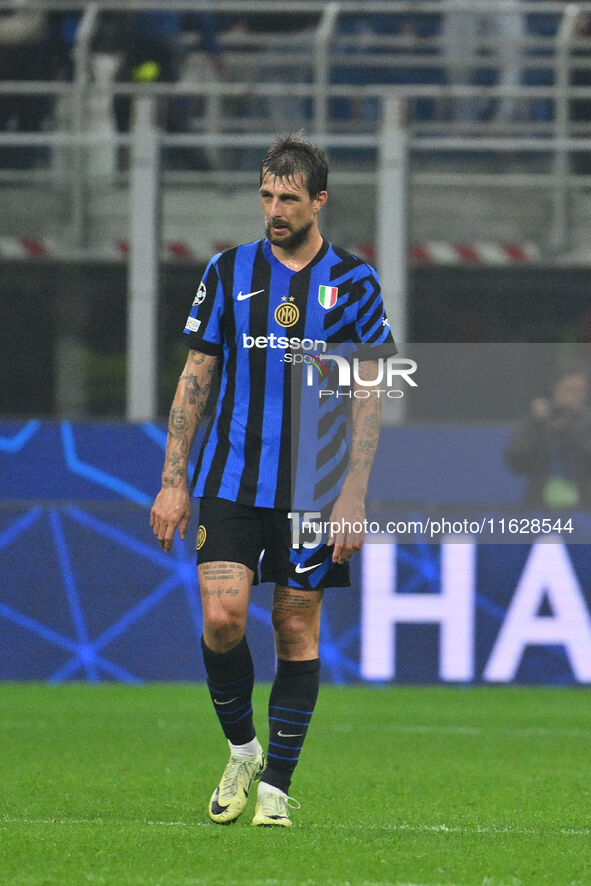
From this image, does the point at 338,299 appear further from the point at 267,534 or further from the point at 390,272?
the point at 390,272

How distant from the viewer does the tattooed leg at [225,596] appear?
3.86 meters

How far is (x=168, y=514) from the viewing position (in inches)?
153

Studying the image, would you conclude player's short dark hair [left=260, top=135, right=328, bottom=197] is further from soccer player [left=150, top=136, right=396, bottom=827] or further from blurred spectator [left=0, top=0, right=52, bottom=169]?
blurred spectator [left=0, top=0, right=52, bottom=169]

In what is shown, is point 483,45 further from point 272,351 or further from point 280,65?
point 272,351

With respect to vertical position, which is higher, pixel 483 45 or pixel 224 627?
pixel 483 45

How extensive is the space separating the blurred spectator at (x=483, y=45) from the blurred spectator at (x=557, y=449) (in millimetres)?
3167

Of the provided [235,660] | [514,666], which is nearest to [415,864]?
[235,660]

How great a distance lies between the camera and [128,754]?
5.78m

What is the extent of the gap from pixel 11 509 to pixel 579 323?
381 centimetres

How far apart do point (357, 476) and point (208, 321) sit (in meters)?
0.55


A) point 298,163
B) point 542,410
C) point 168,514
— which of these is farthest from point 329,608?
point 298,163

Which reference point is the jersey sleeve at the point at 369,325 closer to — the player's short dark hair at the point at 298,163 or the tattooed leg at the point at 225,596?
the player's short dark hair at the point at 298,163

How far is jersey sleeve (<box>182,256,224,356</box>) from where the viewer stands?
13.0ft

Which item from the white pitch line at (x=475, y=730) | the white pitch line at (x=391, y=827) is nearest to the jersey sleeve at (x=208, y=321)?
the white pitch line at (x=391, y=827)
